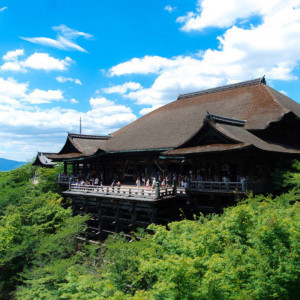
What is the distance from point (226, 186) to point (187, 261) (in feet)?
31.3

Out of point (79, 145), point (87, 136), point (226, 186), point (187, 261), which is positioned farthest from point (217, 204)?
point (87, 136)

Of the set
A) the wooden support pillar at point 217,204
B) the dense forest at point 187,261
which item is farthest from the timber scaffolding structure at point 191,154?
the dense forest at point 187,261

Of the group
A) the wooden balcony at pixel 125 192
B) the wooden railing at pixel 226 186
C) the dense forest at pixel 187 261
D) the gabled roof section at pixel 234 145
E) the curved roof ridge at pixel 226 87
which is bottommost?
the dense forest at pixel 187 261

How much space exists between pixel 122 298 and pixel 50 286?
287 inches

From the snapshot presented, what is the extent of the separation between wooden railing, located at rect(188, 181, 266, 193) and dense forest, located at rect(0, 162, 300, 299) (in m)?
1.70

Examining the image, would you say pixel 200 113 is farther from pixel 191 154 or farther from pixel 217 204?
pixel 217 204

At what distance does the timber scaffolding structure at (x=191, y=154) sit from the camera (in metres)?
18.4

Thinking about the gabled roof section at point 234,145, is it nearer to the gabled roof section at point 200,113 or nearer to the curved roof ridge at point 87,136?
the gabled roof section at point 200,113

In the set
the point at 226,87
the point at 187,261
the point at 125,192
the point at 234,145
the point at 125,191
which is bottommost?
the point at 187,261

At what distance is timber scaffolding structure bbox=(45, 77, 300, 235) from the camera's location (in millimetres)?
18391

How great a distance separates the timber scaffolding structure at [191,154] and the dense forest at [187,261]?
322cm

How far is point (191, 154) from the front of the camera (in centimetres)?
1895

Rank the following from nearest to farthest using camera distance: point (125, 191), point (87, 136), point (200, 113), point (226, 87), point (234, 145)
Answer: point (234, 145), point (125, 191), point (200, 113), point (226, 87), point (87, 136)

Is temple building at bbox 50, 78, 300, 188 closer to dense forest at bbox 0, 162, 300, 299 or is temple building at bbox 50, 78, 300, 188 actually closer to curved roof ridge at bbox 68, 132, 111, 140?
curved roof ridge at bbox 68, 132, 111, 140
